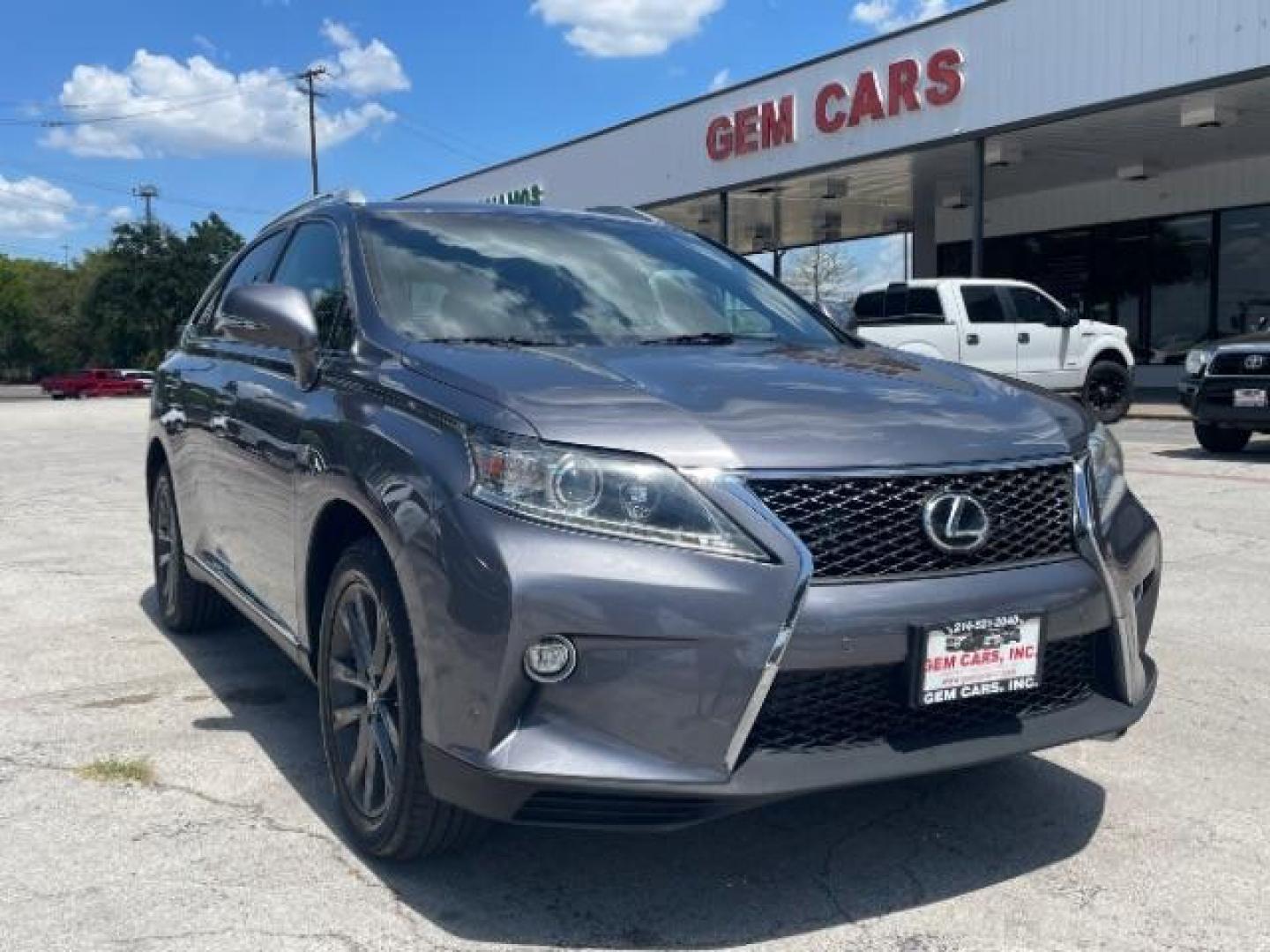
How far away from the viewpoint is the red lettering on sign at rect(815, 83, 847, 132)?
19.2 metres

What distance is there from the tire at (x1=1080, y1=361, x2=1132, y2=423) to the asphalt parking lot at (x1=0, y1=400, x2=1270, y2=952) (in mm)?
12190

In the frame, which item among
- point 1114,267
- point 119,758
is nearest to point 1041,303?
point 1114,267

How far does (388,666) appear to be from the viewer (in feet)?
9.36

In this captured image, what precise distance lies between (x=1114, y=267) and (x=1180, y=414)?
7589 mm

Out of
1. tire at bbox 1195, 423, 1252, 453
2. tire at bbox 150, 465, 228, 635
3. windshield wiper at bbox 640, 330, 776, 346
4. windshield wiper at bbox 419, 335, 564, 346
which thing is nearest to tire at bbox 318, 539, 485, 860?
windshield wiper at bbox 419, 335, 564, 346

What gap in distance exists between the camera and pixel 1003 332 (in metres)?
15.5

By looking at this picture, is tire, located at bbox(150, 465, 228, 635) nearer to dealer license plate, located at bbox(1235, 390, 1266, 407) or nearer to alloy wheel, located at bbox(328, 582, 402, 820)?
alloy wheel, located at bbox(328, 582, 402, 820)

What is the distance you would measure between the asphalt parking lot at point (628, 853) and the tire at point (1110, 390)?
12190mm

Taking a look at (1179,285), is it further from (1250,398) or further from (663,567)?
(663,567)

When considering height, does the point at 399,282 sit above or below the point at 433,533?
above

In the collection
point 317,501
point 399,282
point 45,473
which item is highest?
point 399,282

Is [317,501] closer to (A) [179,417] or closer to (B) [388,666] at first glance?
(B) [388,666]

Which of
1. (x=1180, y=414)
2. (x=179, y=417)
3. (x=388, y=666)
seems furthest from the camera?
(x=1180, y=414)

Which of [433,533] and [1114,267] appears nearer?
[433,533]
